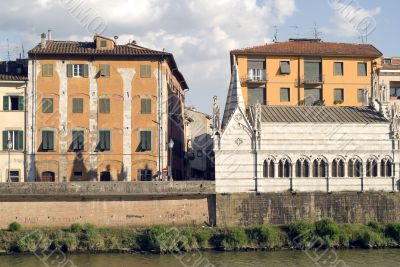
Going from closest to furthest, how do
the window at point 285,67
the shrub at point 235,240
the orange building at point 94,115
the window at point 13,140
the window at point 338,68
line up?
the shrub at point 235,240 < the window at point 13,140 < the orange building at point 94,115 < the window at point 285,67 < the window at point 338,68

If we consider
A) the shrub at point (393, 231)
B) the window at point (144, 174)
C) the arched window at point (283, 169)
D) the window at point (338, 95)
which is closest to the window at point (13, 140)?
the window at point (144, 174)

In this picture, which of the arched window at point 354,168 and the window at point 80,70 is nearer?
the arched window at point 354,168

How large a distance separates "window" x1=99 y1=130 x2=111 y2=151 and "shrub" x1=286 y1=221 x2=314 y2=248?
1641 centimetres

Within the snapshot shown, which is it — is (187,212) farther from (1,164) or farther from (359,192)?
(1,164)

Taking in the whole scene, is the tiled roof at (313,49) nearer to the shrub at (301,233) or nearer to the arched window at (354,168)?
the arched window at (354,168)

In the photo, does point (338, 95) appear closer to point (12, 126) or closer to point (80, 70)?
point (80, 70)

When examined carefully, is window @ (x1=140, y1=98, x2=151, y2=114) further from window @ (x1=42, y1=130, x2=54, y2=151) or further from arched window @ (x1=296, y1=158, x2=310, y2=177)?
arched window @ (x1=296, y1=158, x2=310, y2=177)

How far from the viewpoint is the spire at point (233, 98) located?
54031 millimetres

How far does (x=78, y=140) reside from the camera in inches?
2229

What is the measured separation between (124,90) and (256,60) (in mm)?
12877

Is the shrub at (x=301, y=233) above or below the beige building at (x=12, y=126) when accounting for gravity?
below

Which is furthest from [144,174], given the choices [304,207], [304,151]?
[304,207]

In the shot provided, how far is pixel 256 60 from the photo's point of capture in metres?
63.3

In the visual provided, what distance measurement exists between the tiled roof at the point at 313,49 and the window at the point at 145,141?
11.3m
